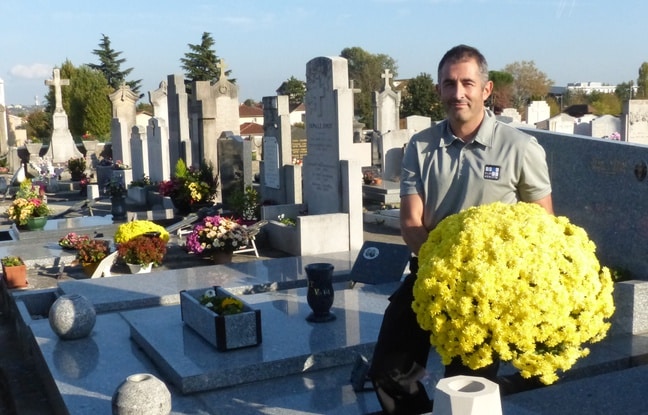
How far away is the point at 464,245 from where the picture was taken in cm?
284

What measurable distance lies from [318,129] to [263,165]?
281cm

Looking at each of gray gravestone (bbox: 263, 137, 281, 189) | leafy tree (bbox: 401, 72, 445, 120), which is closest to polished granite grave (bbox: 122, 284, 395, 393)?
gray gravestone (bbox: 263, 137, 281, 189)

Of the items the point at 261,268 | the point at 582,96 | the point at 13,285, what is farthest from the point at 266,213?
the point at 582,96

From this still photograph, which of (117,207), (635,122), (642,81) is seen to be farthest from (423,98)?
(117,207)

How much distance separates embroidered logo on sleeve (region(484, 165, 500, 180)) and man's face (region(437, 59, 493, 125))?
0.73 feet

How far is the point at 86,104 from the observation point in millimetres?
46750

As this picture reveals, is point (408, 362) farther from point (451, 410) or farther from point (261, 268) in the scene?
point (261, 268)

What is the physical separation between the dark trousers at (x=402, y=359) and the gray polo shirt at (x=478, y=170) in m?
0.39

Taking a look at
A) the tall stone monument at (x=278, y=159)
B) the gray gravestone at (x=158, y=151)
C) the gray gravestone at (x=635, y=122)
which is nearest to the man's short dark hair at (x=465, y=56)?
the tall stone monument at (x=278, y=159)

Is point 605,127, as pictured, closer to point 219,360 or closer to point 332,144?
point 332,144

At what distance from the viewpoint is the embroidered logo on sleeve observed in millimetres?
3254

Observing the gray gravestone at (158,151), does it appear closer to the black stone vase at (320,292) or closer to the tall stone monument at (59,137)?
the tall stone monument at (59,137)

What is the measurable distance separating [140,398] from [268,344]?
1.61 m

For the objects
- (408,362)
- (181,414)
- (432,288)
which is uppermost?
(432,288)
